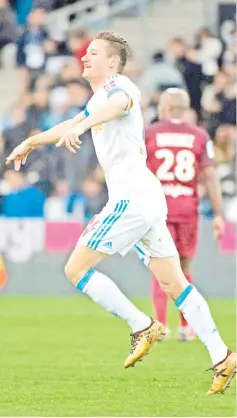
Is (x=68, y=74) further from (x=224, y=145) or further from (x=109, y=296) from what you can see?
(x=109, y=296)

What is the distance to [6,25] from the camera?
20.6m

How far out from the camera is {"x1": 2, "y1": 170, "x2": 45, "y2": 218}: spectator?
56.4ft

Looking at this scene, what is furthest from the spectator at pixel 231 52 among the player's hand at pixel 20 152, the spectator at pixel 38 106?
the player's hand at pixel 20 152

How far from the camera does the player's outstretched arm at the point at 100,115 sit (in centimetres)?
776

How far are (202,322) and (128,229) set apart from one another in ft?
2.49

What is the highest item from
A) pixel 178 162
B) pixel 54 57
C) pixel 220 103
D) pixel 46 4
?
pixel 46 4

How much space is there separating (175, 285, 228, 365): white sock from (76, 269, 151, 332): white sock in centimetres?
33

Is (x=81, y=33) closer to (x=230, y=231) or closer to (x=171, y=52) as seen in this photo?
(x=171, y=52)

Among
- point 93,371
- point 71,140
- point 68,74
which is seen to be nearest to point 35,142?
point 71,140

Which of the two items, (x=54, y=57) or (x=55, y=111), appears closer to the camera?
(x=55, y=111)

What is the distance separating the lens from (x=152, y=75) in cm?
2030

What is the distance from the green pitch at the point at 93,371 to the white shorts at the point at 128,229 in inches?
36.7

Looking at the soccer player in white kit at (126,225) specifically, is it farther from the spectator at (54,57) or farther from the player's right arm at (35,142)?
the spectator at (54,57)

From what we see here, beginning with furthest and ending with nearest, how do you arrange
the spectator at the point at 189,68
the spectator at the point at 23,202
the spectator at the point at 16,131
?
the spectator at the point at 189,68
the spectator at the point at 16,131
the spectator at the point at 23,202
